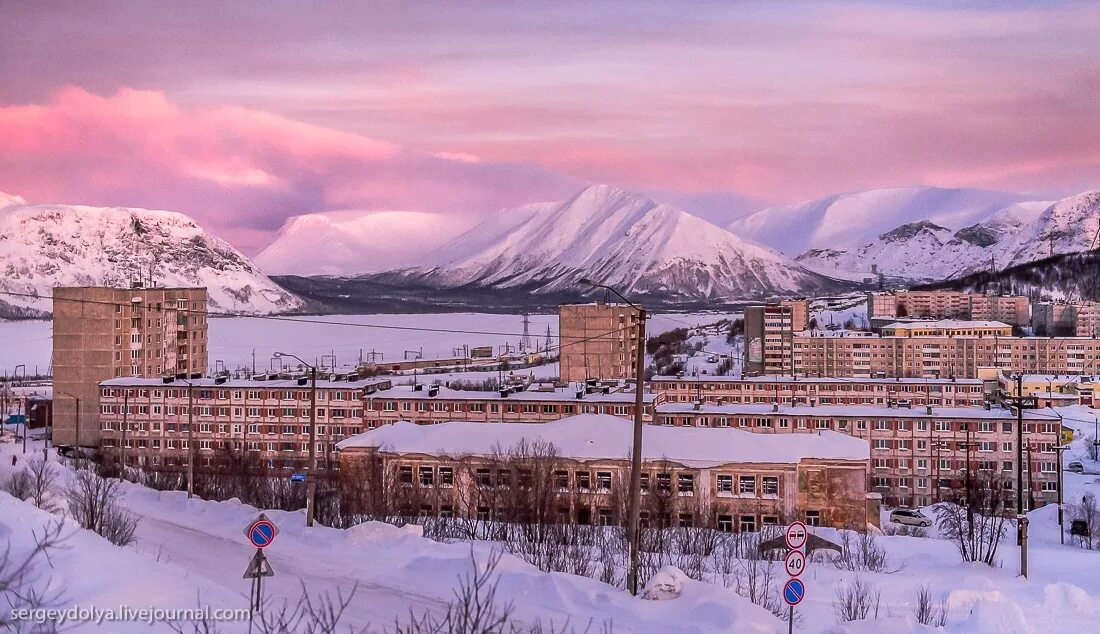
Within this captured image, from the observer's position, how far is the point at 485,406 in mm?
51125

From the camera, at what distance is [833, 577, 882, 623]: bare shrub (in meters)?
12.7

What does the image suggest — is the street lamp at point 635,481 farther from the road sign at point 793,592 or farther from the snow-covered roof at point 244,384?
the snow-covered roof at point 244,384

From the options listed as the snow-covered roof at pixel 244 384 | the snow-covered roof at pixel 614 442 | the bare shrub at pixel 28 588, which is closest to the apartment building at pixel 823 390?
the snow-covered roof at pixel 244 384

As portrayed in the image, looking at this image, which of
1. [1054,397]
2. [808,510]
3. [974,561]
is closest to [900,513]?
[808,510]

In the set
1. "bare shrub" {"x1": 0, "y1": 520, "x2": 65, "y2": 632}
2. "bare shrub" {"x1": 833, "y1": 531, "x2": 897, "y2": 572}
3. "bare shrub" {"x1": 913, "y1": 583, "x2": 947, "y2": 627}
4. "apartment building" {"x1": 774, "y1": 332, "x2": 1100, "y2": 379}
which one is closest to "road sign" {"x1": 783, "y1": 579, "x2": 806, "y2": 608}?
"bare shrub" {"x1": 913, "y1": 583, "x2": 947, "y2": 627}

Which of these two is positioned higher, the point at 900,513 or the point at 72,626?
the point at 72,626

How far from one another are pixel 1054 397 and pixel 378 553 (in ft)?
275

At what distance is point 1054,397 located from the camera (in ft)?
286

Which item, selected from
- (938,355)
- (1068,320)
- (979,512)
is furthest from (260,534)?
(1068,320)

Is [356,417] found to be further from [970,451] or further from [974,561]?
[974,561]

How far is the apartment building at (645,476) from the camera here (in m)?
28.9

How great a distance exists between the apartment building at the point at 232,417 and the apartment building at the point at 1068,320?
326 feet

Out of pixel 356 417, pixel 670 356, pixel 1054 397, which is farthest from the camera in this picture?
pixel 670 356

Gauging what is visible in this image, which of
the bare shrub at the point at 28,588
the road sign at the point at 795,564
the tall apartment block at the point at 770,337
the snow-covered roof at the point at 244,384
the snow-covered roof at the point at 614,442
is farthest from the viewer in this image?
the tall apartment block at the point at 770,337
